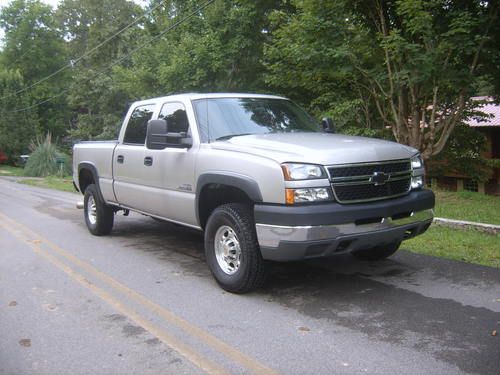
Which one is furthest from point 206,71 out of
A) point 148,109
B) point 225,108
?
point 225,108

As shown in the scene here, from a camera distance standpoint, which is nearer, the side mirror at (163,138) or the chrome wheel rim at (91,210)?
the side mirror at (163,138)

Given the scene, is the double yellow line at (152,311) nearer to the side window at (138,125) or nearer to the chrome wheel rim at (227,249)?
the chrome wheel rim at (227,249)

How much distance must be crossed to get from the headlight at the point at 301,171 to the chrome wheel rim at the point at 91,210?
4.81 meters

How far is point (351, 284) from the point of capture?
550 cm

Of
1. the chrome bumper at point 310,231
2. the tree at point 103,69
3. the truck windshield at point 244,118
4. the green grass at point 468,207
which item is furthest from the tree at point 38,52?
the chrome bumper at point 310,231

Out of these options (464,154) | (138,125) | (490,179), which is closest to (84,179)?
(138,125)

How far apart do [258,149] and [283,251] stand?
104cm

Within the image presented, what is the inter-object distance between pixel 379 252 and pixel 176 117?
2.96m

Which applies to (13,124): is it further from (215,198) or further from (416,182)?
(416,182)

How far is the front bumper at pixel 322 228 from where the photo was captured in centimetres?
452

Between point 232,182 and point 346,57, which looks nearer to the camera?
point 232,182

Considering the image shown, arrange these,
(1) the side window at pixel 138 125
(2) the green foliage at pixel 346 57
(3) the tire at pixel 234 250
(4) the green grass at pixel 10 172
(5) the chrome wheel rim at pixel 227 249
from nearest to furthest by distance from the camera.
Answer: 1. (3) the tire at pixel 234 250
2. (5) the chrome wheel rim at pixel 227 249
3. (1) the side window at pixel 138 125
4. (2) the green foliage at pixel 346 57
5. (4) the green grass at pixel 10 172

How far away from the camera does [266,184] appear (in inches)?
186

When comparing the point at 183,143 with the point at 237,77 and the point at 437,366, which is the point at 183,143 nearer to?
the point at 437,366
